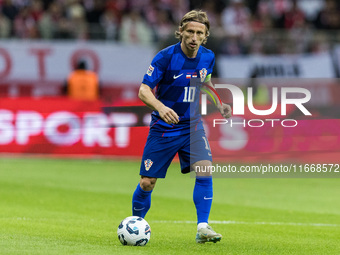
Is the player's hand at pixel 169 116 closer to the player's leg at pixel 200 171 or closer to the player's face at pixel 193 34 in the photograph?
the player's leg at pixel 200 171

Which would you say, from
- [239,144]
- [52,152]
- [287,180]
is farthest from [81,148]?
[287,180]

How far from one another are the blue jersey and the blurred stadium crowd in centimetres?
1273

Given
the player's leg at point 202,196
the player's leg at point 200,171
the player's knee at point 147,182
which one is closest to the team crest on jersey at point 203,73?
the player's leg at point 200,171

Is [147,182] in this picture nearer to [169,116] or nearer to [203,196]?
[203,196]

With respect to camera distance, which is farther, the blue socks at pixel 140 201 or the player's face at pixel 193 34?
the blue socks at pixel 140 201

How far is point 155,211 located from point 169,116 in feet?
12.2

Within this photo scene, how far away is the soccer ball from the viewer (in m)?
7.35

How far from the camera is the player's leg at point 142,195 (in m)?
7.76

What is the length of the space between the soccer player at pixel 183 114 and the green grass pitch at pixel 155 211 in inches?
23.9

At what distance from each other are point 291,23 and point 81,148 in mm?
9037

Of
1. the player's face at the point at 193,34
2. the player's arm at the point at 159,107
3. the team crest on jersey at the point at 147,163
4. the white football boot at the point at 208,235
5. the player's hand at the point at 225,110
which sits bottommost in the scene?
the white football boot at the point at 208,235

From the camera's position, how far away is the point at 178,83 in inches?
302

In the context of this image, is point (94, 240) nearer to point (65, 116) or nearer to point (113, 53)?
point (65, 116)

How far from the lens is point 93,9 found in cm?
2183
